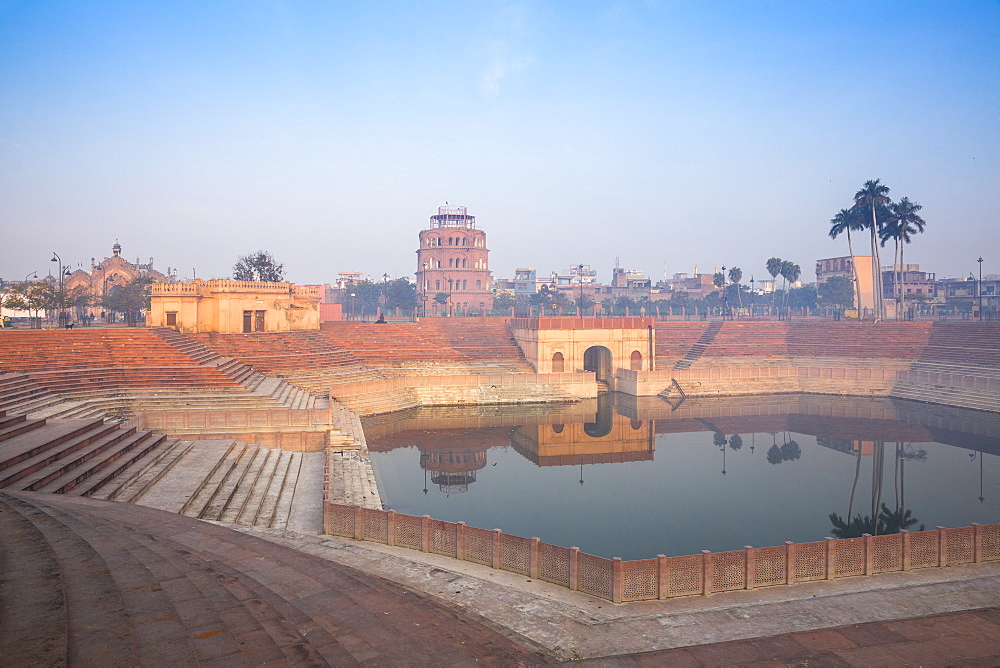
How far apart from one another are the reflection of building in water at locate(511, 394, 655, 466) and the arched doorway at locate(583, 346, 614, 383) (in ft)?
45.7

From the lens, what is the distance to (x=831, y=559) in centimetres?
1577

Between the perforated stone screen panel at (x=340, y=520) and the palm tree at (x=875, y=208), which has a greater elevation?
the palm tree at (x=875, y=208)

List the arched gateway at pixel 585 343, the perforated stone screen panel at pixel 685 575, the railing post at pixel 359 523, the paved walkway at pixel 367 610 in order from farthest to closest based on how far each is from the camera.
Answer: the arched gateway at pixel 585 343
the railing post at pixel 359 523
the perforated stone screen panel at pixel 685 575
the paved walkway at pixel 367 610

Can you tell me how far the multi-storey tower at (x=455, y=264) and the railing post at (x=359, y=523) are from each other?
100910 millimetres

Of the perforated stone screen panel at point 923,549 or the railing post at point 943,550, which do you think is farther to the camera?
the railing post at point 943,550

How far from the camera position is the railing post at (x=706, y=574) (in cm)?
1480

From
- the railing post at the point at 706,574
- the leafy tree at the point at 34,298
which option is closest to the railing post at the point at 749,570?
the railing post at the point at 706,574

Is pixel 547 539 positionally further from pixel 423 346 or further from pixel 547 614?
pixel 423 346

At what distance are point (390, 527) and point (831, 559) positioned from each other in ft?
35.4

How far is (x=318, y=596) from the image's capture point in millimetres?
12070

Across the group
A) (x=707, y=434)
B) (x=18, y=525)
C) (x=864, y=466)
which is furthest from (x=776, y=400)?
(x=18, y=525)

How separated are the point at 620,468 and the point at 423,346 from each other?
1200 inches

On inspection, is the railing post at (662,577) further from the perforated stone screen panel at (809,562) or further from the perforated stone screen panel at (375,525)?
the perforated stone screen panel at (375,525)

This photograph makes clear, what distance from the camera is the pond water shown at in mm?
24666
